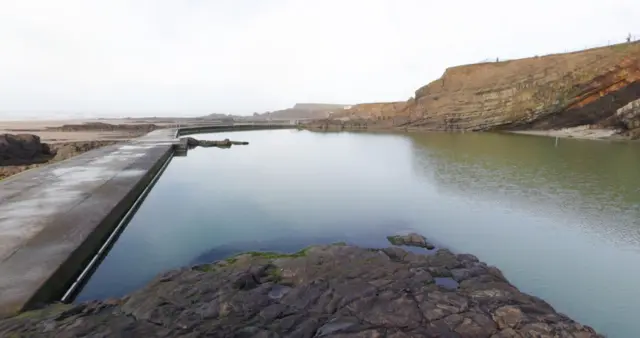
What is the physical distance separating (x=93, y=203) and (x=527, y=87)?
5954cm

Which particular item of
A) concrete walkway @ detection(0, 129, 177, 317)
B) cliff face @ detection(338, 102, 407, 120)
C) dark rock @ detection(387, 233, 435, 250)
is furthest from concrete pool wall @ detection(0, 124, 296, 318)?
cliff face @ detection(338, 102, 407, 120)

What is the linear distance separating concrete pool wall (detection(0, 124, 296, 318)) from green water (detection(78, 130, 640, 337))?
91 cm

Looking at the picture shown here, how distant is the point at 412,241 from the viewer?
11609 millimetres

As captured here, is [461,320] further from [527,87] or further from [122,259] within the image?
[527,87]

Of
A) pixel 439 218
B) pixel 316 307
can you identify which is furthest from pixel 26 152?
pixel 316 307

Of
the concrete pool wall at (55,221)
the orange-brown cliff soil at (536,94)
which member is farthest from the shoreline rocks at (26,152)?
the orange-brown cliff soil at (536,94)

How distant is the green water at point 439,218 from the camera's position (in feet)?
30.8

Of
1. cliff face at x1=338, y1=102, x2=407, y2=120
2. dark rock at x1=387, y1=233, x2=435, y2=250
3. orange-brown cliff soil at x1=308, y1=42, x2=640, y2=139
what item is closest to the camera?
dark rock at x1=387, y1=233, x2=435, y2=250

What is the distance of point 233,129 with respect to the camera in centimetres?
7225

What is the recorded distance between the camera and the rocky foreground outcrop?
19.4ft

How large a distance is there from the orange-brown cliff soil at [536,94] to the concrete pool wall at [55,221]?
51.7 meters

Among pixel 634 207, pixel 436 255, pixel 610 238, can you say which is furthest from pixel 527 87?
pixel 436 255

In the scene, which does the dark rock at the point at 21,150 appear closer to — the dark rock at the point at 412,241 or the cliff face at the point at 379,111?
the dark rock at the point at 412,241

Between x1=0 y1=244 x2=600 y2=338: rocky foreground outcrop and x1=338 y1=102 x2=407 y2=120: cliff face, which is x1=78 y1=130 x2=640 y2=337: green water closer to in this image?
x1=0 y1=244 x2=600 y2=338: rocky foreground outcrop
